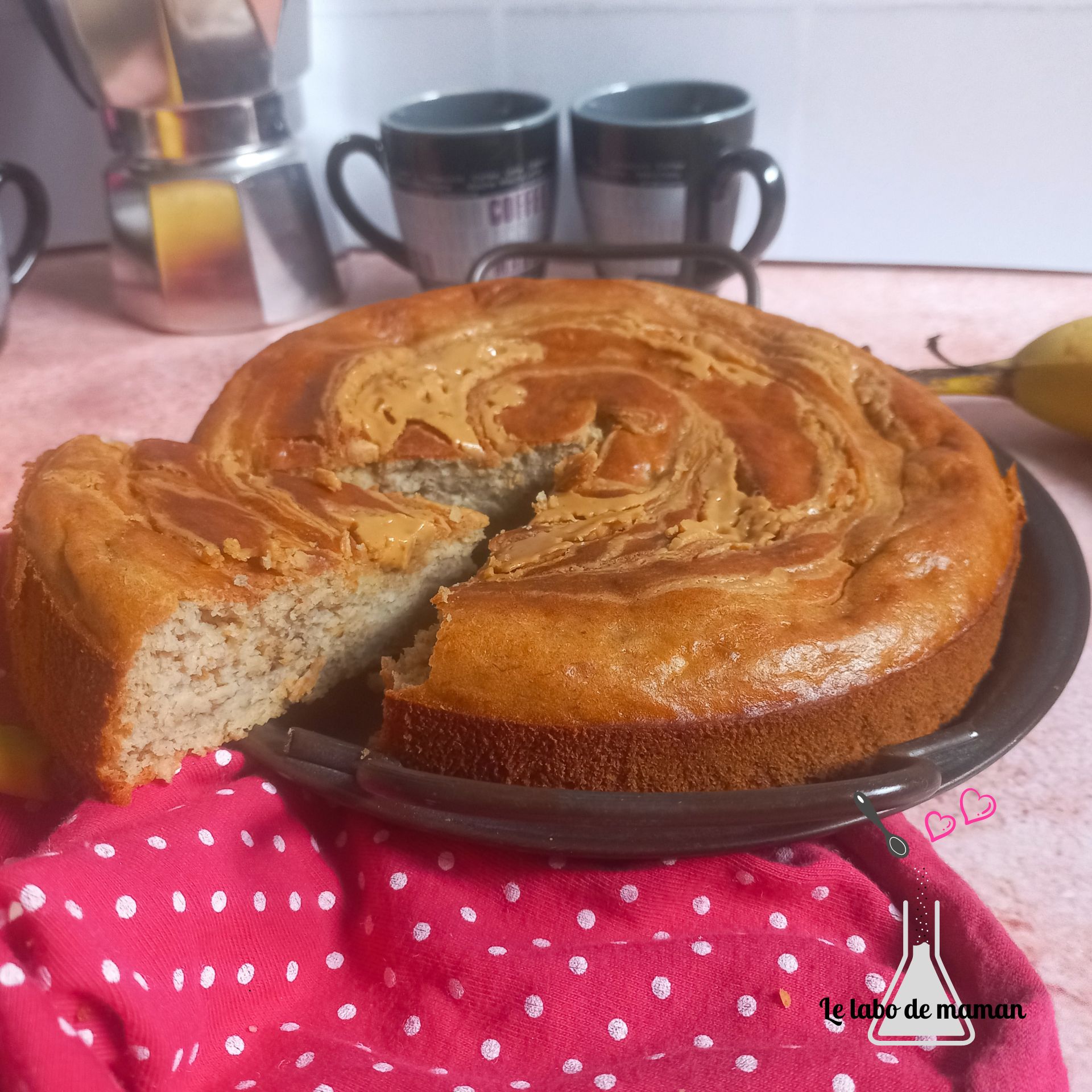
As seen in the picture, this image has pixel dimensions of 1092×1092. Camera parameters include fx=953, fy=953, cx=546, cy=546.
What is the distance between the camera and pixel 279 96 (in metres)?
1.73

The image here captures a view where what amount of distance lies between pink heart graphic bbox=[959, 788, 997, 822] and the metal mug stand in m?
0.76

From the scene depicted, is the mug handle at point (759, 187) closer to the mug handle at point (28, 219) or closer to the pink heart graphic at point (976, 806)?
the pink heart graphic at point (976, 806)

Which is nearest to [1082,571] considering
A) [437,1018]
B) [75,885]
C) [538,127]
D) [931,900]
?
[931,900]

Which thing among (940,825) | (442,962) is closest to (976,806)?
(940,825)

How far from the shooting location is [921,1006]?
70 cm

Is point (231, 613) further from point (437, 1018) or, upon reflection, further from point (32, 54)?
point (32, 54)

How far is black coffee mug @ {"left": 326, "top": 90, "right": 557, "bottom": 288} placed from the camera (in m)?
1.65

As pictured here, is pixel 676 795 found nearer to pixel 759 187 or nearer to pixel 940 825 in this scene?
pixel 940 825

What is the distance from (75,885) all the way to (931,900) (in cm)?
66

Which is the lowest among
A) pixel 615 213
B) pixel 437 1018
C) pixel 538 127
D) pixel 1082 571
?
pixel 437 1018

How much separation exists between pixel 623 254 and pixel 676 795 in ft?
3.32

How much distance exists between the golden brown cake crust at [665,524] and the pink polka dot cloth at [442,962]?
0.09 meters

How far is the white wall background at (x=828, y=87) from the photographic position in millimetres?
1789

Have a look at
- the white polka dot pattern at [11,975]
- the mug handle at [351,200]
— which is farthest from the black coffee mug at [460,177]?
the white polka dot pattern at [11,975]
